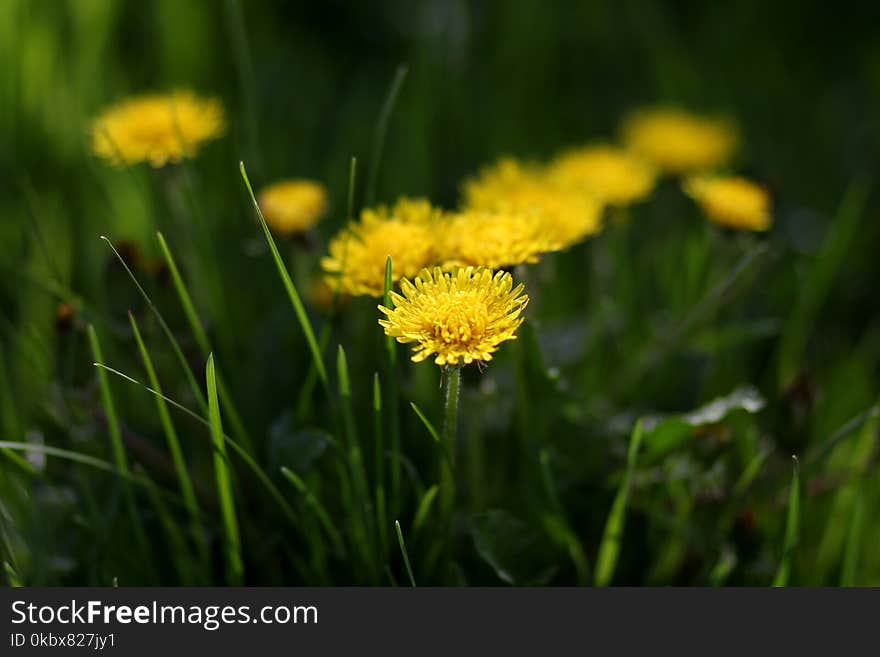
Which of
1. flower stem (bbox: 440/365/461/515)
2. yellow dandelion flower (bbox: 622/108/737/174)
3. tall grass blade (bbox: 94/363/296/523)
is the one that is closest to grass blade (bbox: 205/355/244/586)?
tall grass blade (bbox: 94/363/296/523)

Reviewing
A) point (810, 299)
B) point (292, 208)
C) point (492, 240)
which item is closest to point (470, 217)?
point (492, 240)

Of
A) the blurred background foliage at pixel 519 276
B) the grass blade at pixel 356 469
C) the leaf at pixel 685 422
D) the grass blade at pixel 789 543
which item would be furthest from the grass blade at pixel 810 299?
the grass blade at pixel 356 469

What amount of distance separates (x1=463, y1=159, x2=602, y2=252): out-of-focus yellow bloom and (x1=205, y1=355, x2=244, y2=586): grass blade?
0.39 m

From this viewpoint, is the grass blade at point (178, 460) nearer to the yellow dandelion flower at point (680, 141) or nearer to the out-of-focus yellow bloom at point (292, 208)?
the out-of-focus yellow bloom at point (292, 208)

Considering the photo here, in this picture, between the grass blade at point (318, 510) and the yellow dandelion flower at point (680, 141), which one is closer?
the grass blade at point (318, 510)

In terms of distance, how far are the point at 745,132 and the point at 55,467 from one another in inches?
62.1

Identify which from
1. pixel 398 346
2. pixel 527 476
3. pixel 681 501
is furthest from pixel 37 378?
pixel 681 501

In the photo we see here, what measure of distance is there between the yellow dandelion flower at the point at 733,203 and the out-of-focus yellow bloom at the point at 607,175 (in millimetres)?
95

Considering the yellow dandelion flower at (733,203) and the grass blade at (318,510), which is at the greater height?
the yellow dandelion flower at (733,203)

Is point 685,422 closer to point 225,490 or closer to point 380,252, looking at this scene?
point 380,252

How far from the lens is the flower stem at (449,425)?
2.91ft

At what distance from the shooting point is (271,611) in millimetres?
903

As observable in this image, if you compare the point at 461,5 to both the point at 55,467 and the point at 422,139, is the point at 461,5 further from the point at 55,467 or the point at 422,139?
the point at 55,467

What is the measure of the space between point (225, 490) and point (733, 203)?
31.9 inches
